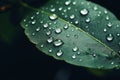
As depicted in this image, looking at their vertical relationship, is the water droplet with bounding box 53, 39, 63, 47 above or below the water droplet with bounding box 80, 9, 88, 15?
below

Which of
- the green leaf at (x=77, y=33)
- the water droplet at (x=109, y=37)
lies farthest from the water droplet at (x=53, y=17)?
the water droplet at (x=109, y=37)

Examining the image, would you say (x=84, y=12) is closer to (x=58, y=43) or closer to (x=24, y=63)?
(x=58, y=43)

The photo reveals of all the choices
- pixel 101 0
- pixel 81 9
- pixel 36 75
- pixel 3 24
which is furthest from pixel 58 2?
pixel 36 75

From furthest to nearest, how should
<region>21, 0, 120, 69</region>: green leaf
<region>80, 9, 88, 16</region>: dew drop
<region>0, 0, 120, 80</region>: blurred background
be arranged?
<region>0, 0, 120, 80</region>: blurred background → <region>80, 9, 88, 16</region>: dew drop → <region>21, 0, 120, 69</region>: green leaf

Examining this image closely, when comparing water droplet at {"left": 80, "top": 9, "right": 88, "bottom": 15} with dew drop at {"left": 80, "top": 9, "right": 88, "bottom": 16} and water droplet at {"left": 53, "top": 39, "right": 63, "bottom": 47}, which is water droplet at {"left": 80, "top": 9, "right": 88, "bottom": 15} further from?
water droplet at {"left": 53, "top": 39, "right": 63, "bottom": 47}

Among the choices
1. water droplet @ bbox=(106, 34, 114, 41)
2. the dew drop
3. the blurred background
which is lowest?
the blurred background

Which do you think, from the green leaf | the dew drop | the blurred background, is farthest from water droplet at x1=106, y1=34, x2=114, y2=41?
the blurred background
